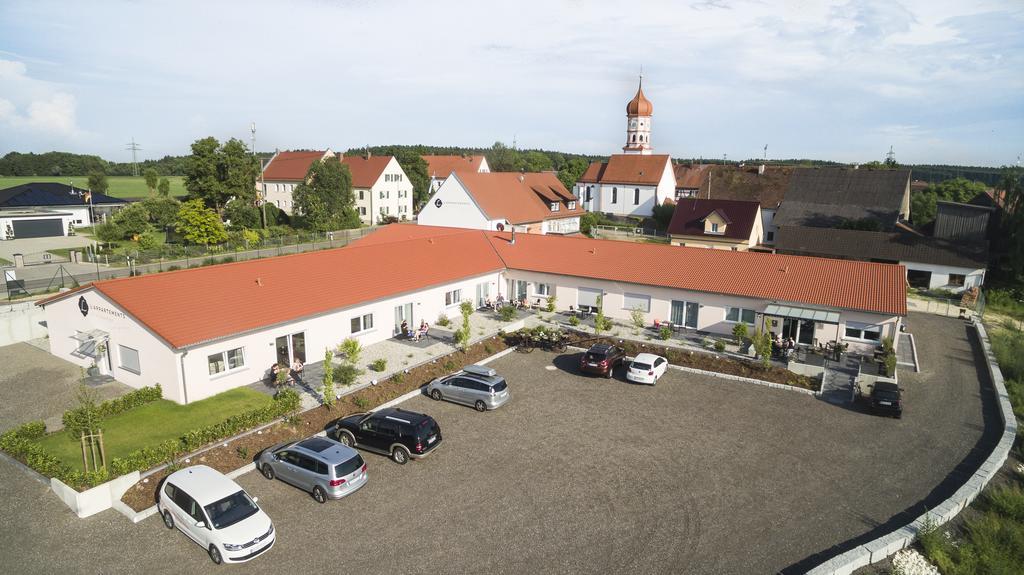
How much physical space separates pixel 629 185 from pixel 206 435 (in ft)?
228

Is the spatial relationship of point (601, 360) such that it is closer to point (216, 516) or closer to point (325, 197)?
point (216, 516)

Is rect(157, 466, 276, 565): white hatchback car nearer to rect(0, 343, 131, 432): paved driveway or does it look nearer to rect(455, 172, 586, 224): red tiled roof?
rect(0, 343, 131, 432): paved driveway

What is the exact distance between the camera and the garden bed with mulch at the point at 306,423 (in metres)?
16.9

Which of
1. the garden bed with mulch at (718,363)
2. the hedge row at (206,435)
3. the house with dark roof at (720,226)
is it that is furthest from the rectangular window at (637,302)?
the house with dark roof at (720,226)

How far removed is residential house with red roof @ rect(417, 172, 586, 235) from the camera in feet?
169

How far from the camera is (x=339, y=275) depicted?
30.5 meters

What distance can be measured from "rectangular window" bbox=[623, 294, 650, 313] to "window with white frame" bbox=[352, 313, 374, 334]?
51.1 feet

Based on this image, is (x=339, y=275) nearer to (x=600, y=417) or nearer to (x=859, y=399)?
(x=600, y=417)

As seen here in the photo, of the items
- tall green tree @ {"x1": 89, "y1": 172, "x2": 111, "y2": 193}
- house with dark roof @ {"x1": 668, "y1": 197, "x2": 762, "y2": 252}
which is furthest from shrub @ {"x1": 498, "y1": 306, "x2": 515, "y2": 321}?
tall green tree @ {"x1": 89, "y1": 172, "x2": 111, "y2": 193}

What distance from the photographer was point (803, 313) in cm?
3022

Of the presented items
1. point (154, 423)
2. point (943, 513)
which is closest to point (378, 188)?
point (154, 423)

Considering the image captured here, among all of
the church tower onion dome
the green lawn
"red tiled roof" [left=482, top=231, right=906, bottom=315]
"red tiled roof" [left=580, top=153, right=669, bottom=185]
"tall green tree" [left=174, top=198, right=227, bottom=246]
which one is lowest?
the green lawn

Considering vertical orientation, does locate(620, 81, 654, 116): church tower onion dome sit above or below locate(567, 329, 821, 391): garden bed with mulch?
above

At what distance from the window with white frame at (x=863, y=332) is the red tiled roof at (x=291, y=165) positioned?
70477 millimetres
